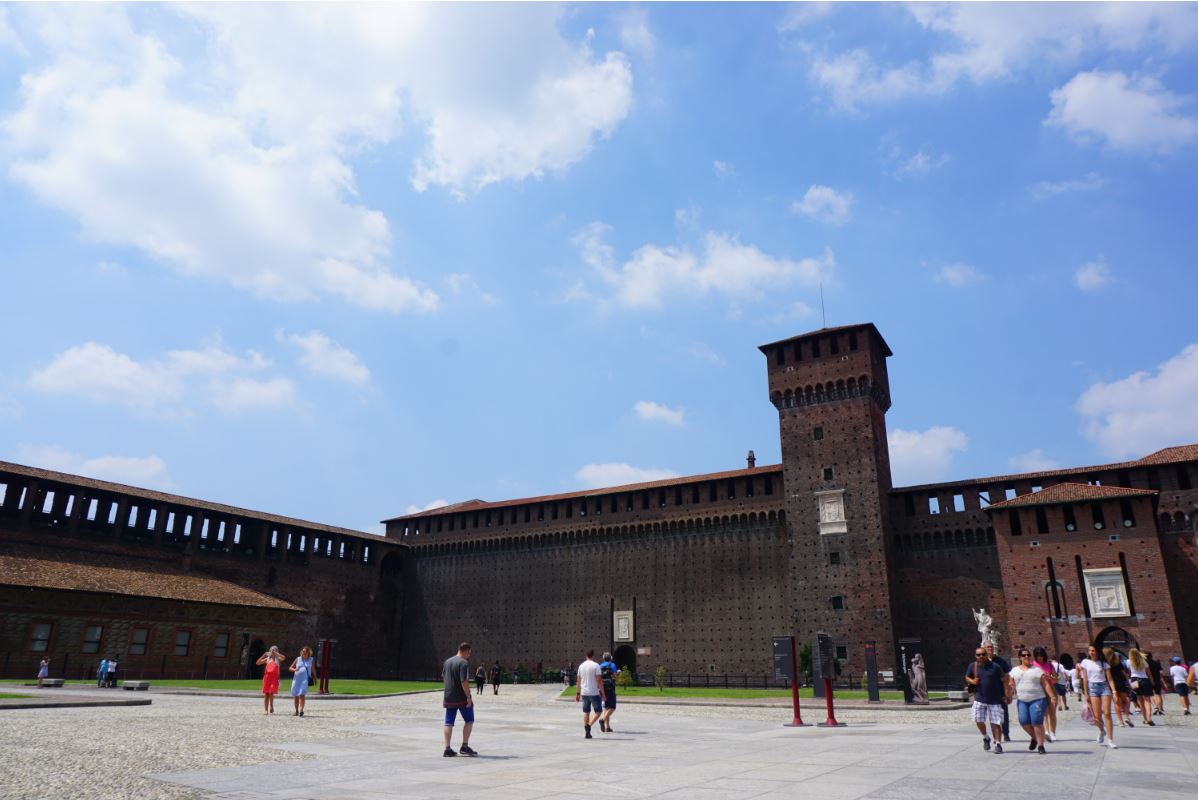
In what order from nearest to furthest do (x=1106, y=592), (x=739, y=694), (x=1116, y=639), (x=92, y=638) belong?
1. (x=739, y=694)
2. (x=92, y=638)
3. (x=1116, y=639)
4. (x=1106, y=592)

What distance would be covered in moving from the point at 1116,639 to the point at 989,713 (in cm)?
2619

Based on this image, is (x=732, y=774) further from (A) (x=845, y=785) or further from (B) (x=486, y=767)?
(B) (x=486, y=767)

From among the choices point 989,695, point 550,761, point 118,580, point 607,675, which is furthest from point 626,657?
point 550,761

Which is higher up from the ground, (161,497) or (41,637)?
(161,497)

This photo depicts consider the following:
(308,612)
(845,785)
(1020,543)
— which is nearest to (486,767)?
(845,785)

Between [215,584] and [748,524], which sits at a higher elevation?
[748,524]

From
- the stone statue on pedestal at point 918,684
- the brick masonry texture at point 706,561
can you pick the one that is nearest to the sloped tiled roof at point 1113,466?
the brick masonry texture at point 706,561

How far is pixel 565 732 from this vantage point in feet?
43.5

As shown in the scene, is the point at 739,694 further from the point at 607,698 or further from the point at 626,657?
the point at 607,698

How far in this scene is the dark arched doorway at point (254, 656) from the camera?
3459 centimetres

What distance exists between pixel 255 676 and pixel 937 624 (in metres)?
31.6

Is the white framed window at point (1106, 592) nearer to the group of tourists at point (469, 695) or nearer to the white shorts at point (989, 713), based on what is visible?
the group of tourists at point (469, 695)

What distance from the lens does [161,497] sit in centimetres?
3872

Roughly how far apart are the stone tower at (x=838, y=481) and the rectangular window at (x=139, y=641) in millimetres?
28117
